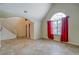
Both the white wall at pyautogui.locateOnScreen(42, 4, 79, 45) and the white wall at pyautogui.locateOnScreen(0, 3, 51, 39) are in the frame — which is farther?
the white wall at pyautogui.locateOnScreen(0, 3, 51, 39)

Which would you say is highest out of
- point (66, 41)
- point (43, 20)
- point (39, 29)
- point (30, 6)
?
point (30, 6)

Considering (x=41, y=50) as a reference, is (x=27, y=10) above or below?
above

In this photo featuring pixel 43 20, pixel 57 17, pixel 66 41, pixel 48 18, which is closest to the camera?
pixel 66 41

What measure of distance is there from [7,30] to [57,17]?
4.72 metres

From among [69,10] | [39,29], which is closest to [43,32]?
[39,29]

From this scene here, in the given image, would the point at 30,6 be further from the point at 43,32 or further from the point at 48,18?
the point at 43,32

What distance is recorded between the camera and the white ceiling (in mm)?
7020

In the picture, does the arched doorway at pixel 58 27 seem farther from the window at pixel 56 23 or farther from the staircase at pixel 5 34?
the staircase at pixel 5 34

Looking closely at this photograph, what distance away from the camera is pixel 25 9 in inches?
291

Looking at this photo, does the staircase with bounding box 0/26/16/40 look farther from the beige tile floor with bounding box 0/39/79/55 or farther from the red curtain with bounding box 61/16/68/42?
the red curtain with bounding box 61/16/68/42

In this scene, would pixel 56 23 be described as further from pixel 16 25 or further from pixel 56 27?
pixel 16 25

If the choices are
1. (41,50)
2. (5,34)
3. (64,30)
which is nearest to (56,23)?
(64,30)

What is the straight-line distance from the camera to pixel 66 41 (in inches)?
269

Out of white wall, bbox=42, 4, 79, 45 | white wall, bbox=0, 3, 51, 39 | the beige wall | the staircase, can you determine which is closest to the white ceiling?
white wall, bbox=0, 3, 51, 39
